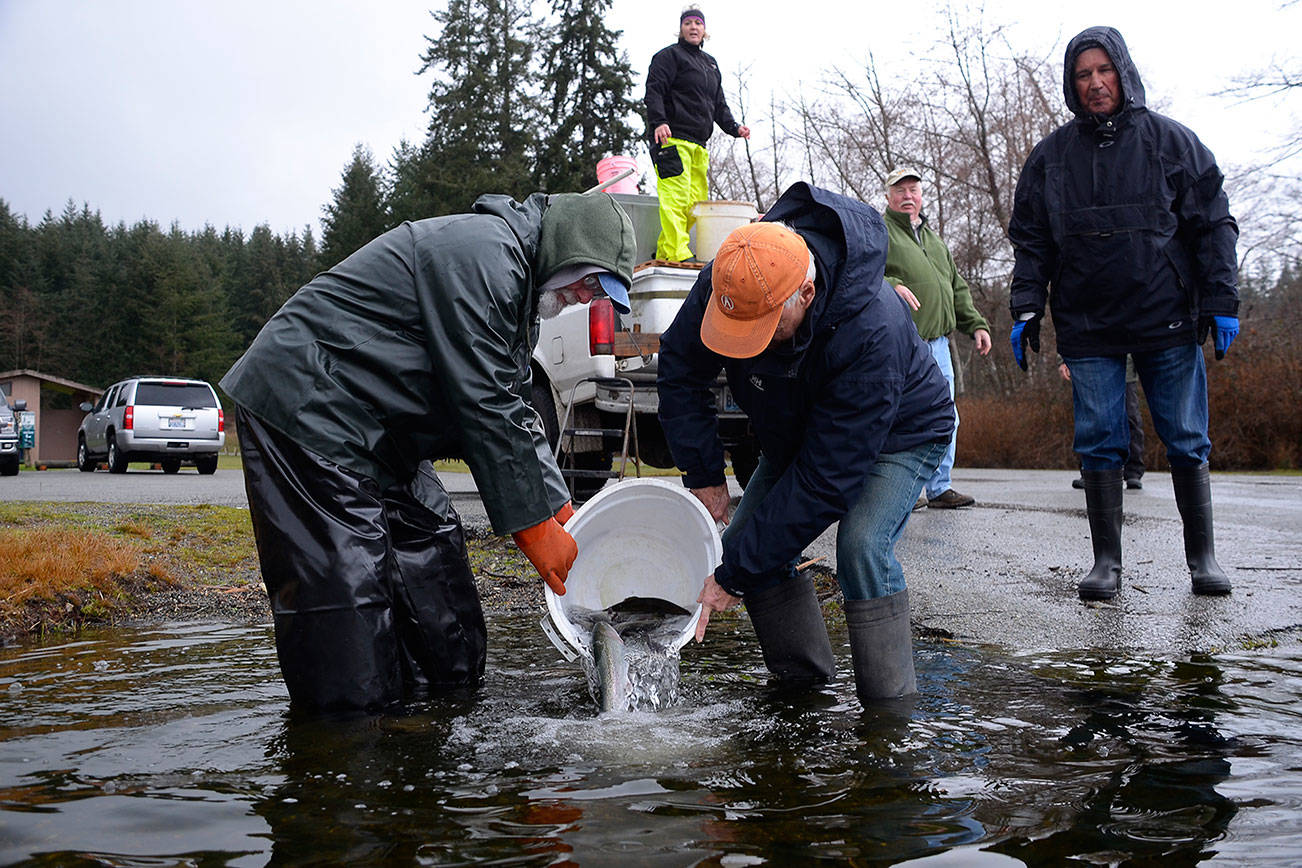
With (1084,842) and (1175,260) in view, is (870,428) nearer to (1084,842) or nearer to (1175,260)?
(1084,842)

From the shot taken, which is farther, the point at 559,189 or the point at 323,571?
the point at 559,189

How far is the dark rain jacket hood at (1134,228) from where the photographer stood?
4625mm

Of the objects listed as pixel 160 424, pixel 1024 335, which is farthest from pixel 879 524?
pixel 160 424

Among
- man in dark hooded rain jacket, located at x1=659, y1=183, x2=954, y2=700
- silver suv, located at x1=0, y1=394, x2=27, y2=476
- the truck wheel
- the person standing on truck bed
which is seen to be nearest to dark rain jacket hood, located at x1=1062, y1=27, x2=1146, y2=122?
man in dark hooded rain jacket, located at x1=659, y1=183, x2=954, y2=700

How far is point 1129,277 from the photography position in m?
4.65

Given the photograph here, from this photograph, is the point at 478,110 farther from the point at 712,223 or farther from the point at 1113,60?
the point at 1113,60

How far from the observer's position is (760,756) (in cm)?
284

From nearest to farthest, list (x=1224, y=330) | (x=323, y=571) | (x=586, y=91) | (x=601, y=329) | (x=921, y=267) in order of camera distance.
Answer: (x=323, y=571) < (x=1224, y=330) < (x=921, y=267) < (x=601, y=329) < (x=586, y=91)

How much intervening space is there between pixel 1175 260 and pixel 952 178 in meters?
23.3

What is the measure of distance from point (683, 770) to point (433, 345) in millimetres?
1367

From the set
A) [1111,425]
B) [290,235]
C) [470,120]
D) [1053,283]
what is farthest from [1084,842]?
[290,235]

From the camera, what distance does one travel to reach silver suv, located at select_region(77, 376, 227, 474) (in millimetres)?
20422

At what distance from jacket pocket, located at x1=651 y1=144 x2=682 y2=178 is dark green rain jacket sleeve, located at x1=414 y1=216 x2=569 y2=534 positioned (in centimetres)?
625

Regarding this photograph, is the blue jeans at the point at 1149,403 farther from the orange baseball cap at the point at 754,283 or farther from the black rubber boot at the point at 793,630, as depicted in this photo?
the orange baseball cap at the point at 754,283
